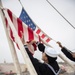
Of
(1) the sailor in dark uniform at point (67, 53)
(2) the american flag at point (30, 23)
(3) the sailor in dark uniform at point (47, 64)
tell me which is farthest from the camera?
(2) the american flag at point (30, 23)

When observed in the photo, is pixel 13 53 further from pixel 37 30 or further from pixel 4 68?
pixel 4 68

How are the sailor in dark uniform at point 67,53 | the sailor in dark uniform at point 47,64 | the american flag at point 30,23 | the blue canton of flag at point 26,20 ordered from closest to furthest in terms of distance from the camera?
the sailor in dark uniform at point 47,64, the sailor in dark uniform at point 67,53, the american flag at point 30,23, the blue canton of flag at point 26,20

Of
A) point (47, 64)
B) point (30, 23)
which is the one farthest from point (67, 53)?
point (30, 23)

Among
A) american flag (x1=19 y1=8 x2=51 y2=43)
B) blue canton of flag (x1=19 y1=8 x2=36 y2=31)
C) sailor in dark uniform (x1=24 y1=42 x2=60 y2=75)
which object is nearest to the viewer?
sailor in dark uniform (x1=24 y1=42 x2=60 y2=75)

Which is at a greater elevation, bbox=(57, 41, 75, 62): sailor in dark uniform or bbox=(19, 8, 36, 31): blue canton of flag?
bbox=(19, 8, 36, 31): blue canton of flag

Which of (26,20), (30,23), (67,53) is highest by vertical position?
(26,20)

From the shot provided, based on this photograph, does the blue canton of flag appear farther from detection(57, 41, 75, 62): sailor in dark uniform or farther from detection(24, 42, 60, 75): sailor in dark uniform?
detection(24, 42, 60, 75): sailor in dark uniform

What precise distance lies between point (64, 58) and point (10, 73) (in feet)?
187

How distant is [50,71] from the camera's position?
394cm

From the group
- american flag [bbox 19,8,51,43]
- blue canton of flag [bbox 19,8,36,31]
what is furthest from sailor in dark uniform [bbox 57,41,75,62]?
blue canton of flag [bbox 19,8,36,31]

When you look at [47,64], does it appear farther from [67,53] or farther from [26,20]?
[26,20]

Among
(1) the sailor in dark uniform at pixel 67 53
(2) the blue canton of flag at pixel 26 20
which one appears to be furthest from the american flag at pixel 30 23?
(1) the sailor in dark uniform at pixel 67 53

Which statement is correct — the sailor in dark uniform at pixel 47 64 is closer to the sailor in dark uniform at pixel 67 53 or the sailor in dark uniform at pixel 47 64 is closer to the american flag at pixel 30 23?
the sailor in dark uniform at pixel 67 53

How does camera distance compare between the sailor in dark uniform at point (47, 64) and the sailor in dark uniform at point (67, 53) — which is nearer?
the sailor in dark uniform at point (47, 64)
